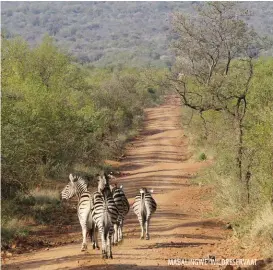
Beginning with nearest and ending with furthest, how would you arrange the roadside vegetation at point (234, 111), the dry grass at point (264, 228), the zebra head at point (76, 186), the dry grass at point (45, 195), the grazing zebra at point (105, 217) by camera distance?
the grazing zebra at point (105, 217)
the dry grass at point (264, 228)
the roadside vegetation at point (234, 111)
the zebra head at point (76, 186)
the dry grass at point (45, 195)

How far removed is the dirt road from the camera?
12.5 m

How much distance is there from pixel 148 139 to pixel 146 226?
108ft

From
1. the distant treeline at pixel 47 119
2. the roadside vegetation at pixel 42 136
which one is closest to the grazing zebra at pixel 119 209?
the roadside vegetation at pixel 42 136

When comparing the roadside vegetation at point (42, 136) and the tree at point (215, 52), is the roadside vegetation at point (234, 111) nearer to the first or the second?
the tree at point (215, 52)

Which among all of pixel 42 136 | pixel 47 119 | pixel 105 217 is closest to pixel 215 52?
pixel 47 119

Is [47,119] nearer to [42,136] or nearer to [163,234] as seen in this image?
[42,136]

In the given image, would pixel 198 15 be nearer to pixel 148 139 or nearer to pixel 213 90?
pixel 213 90

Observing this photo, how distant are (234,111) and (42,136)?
801 cm

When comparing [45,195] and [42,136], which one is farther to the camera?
[42,136]

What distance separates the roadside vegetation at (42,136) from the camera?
1678cm

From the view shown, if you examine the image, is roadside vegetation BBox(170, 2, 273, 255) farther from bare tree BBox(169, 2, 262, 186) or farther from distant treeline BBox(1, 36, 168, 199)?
distant treeline BBox(1, 36, 168, 199)

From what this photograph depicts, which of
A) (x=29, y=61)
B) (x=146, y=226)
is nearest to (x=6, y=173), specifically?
(x=146, y=226)

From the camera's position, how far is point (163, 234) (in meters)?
15.4

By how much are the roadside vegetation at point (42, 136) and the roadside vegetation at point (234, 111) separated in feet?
9.48
